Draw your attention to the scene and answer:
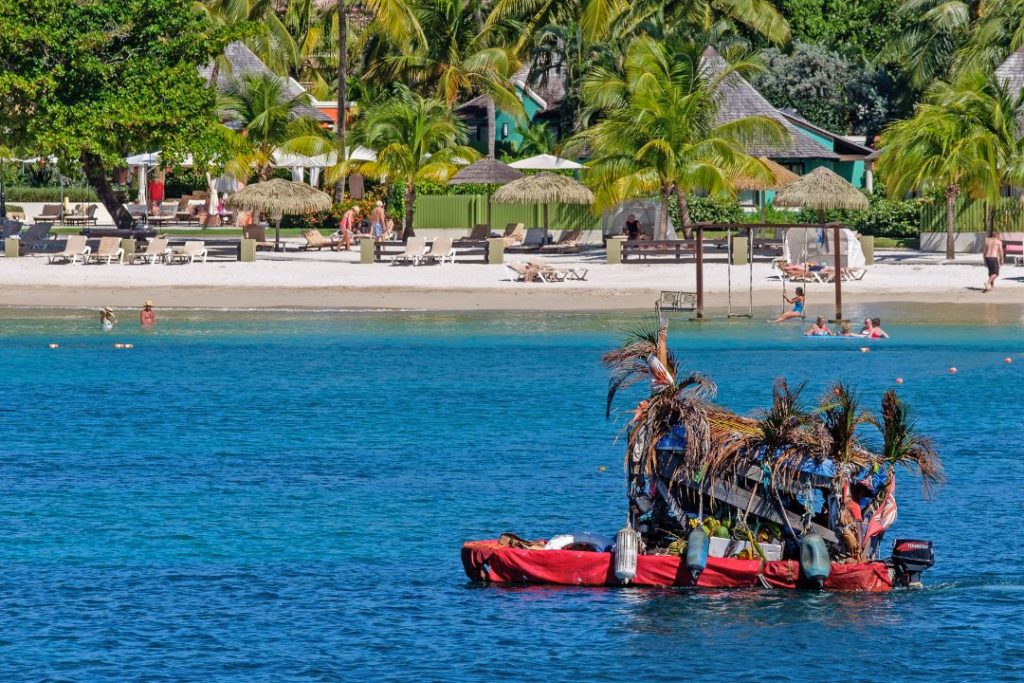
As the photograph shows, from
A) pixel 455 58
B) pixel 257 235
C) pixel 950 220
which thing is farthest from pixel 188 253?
pixel 950 220

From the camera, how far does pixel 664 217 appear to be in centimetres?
5400

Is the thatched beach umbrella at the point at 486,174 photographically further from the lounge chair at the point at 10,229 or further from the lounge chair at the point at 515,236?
the lounge chair at the point at 10,229

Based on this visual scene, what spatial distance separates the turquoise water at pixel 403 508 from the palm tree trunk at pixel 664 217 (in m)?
10.5

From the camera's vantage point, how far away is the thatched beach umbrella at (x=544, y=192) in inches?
2120

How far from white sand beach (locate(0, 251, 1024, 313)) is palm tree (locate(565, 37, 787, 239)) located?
2567 millimetres

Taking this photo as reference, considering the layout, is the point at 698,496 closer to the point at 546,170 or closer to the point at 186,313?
the point at 186,313

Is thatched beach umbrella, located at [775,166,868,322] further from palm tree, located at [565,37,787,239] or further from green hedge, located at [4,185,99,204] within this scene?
green hedge, located at [4,185,99,204]

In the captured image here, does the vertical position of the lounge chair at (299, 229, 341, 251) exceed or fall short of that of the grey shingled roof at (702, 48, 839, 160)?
it falls short

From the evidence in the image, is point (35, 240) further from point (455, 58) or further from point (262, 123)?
point (455, 58)

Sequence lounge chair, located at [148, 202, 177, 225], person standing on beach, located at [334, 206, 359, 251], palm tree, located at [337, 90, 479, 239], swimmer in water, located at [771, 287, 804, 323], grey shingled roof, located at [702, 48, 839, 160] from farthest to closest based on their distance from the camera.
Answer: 1. lounge chair, located at [148, 202, 177, 225]
2. grey shingled roof, located at [702, 48, 839, 160]
3. person standing on beach, located at [334, 206, 359, 251]
4. palm tree, located at [337, 90, 479, 239]
5. swimmer in water, located at [771, 287, 804, 323]

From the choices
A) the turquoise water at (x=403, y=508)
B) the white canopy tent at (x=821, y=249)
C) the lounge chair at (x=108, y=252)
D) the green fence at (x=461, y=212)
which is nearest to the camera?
the turquoise water at (x=403, y=508)

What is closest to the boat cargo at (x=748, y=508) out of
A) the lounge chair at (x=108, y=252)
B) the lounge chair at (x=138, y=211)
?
the lounge chair at (x=108, y=252)

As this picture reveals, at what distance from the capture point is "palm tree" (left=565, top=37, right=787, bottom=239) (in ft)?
169

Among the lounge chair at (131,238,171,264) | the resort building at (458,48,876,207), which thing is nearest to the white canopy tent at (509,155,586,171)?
the resort building at (458,48,876,207)
